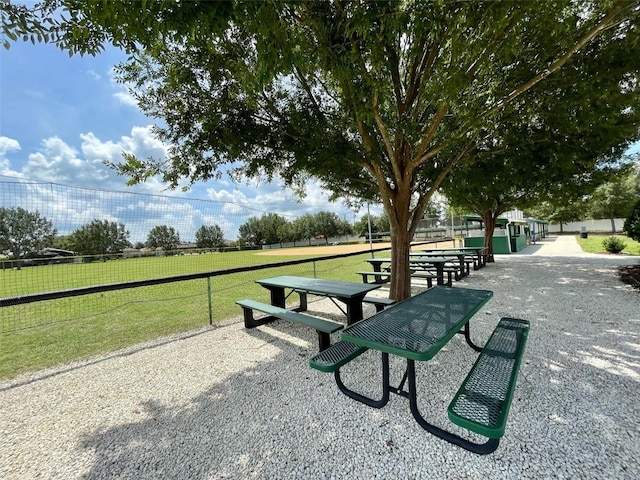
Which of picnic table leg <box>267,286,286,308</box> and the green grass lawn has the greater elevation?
picnic table leg <box>267,286,286,308</box>

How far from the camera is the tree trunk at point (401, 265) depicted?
18.9 ft

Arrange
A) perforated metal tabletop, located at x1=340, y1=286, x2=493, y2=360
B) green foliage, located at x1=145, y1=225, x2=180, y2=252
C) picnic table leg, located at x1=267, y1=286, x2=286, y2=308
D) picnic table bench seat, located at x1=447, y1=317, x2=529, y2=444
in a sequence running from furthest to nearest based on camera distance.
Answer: green foliage, located at x1=145, y1=225, x2=180, y2=252
picnic table leg, located at x1=267, y1=286, x2=286, y2=308
perforated metal tabletop, located at x1=340, y1=286, x2=493, y2=360
picnic table bench seat, located at x1=447, y1=317, x2=529, y2=444

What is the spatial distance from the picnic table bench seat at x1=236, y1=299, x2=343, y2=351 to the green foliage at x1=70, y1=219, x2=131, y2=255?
3.85m

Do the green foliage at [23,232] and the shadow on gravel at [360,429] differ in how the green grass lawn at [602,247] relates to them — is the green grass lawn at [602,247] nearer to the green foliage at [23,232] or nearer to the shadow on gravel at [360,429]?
the shadow on gravel at [360,429]

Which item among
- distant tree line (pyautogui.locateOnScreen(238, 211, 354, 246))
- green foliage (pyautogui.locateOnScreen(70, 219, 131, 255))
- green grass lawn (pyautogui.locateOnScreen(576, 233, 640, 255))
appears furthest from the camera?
distant tree line (pyautogui.locateOnScreen(238, 211, 354, 246))

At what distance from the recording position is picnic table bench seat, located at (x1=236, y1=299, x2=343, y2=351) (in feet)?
11.2

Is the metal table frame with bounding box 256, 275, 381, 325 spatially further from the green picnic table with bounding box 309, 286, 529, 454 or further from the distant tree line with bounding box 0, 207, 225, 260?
the distant tree line with bounding box 0, 207, 225, 260

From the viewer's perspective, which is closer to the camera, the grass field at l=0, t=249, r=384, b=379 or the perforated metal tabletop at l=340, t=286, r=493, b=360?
the perforated metal tabletop at l=340, t=286, r=493, b=360

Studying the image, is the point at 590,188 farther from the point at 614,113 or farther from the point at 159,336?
the point at 159,336

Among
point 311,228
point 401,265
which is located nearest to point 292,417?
point 401,265

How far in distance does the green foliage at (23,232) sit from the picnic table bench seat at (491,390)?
24.6ft

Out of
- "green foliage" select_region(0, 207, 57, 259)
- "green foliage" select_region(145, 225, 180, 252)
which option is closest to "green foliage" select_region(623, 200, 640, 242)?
"green foliage" select_region(145, 225, 180, 252)

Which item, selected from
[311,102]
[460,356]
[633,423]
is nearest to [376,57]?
[311,102]

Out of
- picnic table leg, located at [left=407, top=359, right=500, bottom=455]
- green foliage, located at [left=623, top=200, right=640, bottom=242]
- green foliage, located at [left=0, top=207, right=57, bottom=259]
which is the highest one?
green foliage, located at [left=0, top=207, right=57, bottom=259]
